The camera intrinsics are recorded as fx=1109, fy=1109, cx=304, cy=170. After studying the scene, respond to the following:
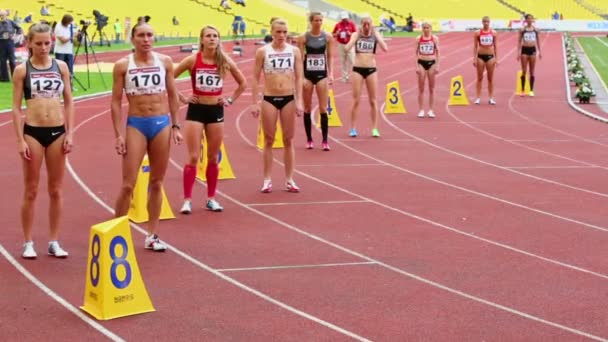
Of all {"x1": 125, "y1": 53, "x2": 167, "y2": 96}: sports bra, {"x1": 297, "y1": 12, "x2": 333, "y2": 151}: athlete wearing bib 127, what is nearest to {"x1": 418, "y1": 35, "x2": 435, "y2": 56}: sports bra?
{"x1": 297, "y1": 12, "x2": 333, "y2": 151}: athlete wearing bib 127

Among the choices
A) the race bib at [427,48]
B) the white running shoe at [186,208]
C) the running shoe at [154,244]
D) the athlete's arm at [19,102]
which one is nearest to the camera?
the athlete's arm at [19,102]

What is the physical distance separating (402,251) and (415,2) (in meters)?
74.2

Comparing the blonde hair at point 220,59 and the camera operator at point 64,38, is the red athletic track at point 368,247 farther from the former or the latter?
the camera operator at point 64,38

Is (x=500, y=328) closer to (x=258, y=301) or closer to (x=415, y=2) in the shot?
(x=258, y=301)

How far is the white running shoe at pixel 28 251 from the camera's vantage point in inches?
346

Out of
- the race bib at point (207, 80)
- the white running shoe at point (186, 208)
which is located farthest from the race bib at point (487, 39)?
the white running shoe at point (186, 208)

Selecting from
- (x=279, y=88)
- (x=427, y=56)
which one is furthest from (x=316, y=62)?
(x=427, y=56)

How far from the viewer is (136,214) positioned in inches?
411

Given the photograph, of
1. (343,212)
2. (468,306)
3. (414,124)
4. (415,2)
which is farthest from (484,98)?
(415,2)

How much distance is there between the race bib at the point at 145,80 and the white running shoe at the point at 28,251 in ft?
4.80

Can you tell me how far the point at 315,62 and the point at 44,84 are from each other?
6.97 metres

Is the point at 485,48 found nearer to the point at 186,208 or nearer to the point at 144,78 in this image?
the point at 186,208

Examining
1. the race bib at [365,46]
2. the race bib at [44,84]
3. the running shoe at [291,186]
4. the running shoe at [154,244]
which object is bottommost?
the running shoe at [291,186]

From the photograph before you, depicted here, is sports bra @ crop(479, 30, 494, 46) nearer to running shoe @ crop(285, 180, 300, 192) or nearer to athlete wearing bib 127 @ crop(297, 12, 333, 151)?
athlete wearing bib 127 @ crop(297, 12, 333, 151)
